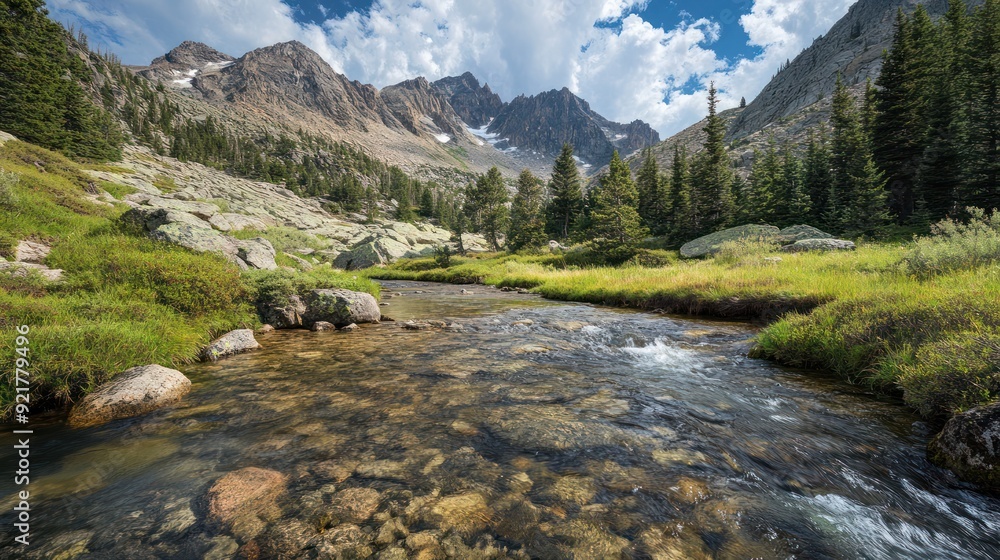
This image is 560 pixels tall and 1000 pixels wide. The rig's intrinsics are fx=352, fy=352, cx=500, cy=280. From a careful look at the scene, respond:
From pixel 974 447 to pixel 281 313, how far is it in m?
13.3

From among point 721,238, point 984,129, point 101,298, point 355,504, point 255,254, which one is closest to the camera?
point 355,504

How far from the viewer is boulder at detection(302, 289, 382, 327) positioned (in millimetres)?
11078

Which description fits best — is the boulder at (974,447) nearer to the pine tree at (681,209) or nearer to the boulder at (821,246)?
the boulder at (821,246)

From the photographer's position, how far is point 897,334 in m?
5.95

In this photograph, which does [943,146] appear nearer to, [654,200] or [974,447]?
[654,200]

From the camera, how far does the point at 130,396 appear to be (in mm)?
4949

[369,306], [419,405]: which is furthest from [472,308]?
[419,405]

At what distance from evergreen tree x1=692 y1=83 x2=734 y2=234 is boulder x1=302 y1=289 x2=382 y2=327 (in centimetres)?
3772

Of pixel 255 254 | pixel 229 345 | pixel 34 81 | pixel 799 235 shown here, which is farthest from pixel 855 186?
pixel 34 81

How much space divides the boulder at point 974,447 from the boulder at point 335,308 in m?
12.1

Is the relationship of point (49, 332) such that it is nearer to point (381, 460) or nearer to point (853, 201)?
point (381, 460)

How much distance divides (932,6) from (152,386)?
211 m

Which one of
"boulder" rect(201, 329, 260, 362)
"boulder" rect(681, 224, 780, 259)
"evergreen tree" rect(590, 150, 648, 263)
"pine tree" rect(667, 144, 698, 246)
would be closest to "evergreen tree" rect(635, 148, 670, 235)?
"pine tree" rect(667, 144, 698, 246)

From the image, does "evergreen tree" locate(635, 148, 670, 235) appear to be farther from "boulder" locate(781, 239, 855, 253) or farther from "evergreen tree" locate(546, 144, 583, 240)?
"boulder" locate(781, 239, 855, 253)
